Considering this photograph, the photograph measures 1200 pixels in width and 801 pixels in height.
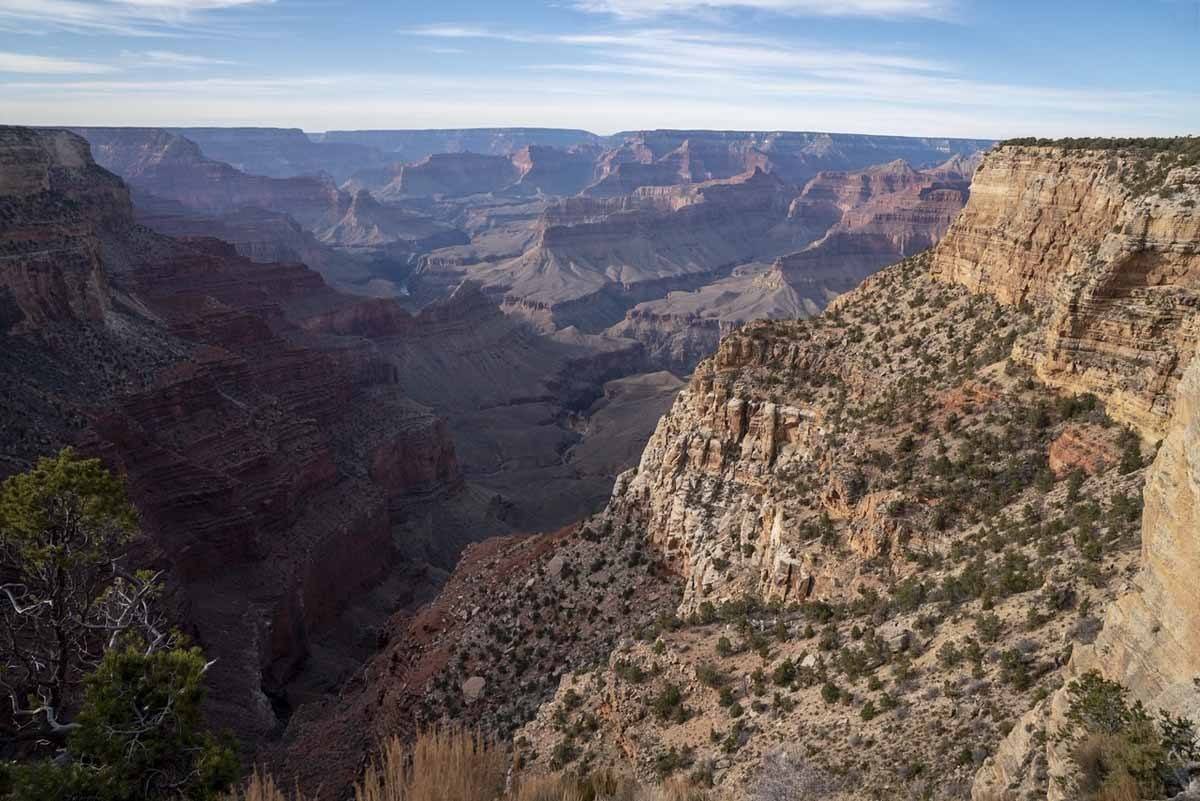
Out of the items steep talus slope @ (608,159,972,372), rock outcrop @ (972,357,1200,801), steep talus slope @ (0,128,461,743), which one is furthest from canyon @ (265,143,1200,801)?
steep talus slope @ (608,159,972,372)

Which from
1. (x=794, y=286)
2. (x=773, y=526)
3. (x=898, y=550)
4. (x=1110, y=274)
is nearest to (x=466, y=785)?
(x=898, y=550)

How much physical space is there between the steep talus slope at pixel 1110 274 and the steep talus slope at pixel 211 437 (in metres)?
34.6

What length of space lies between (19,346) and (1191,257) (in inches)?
2118

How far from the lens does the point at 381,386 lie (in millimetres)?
86875

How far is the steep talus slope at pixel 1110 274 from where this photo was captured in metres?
21.1

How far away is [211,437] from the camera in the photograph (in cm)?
5125

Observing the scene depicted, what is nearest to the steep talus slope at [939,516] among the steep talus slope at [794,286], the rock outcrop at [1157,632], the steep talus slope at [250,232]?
the rock outcrop at [1157,632]

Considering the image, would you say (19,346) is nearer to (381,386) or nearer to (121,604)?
(121,604)

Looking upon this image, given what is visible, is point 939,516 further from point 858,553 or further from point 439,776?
point 439,776

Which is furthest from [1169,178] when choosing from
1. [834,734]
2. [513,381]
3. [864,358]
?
[513,381]

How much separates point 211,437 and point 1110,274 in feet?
157

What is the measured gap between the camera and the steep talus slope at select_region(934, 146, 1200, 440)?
21.1m

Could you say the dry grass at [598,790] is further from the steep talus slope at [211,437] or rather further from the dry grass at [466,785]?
the steep talus slope at [211,437]

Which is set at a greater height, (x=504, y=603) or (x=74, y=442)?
(x=74, y=442)
